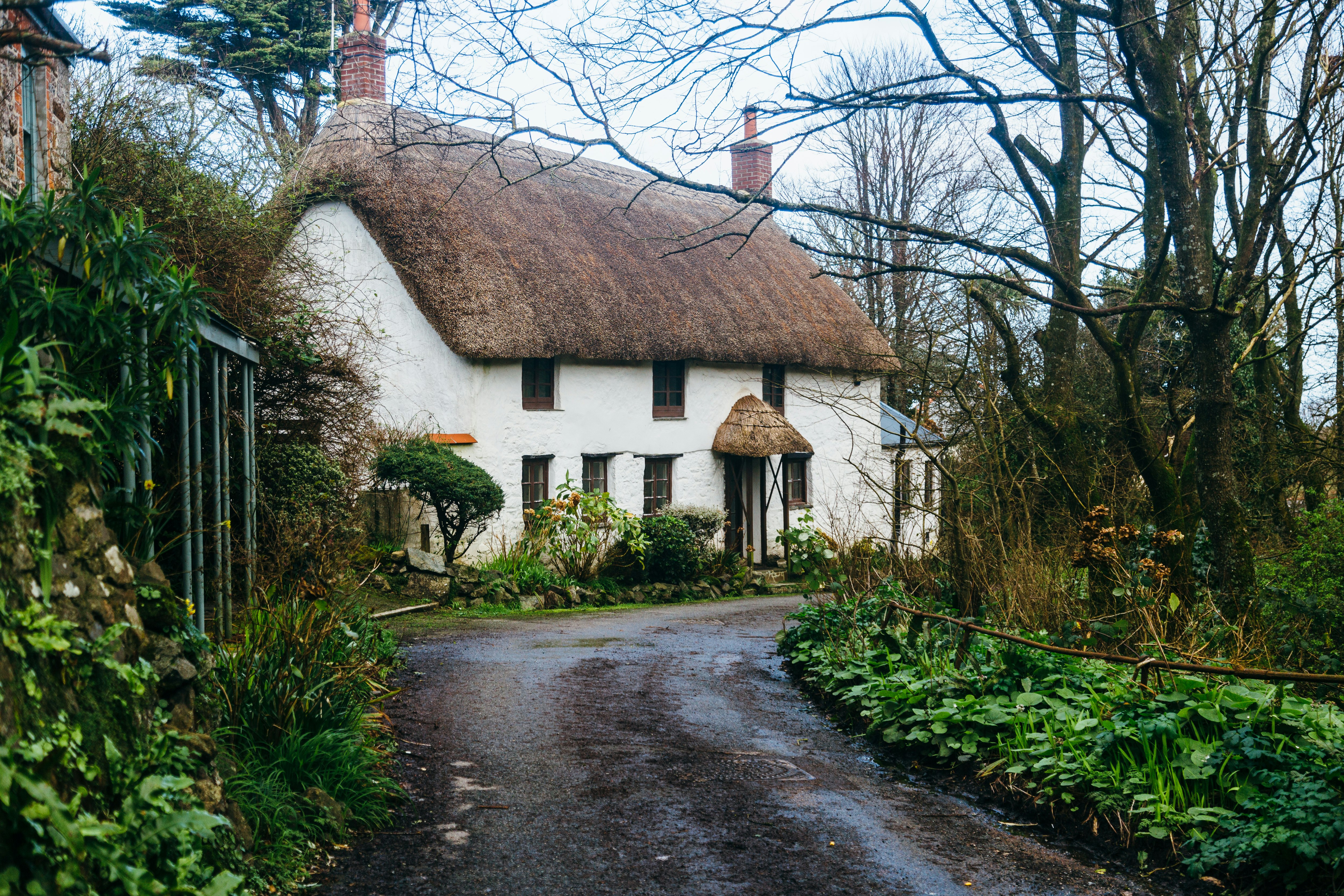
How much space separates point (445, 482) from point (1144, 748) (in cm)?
989

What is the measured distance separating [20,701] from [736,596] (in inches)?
586

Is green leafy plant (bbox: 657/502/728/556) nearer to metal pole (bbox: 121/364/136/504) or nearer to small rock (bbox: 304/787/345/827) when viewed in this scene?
small rock (bbox: 304/787/345/827)

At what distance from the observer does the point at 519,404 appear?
51.9 ft

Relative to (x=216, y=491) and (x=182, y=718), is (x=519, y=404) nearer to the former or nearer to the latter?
(x=216, y=491)

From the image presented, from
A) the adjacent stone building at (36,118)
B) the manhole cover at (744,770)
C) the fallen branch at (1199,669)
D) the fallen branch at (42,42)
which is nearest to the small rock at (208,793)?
the fallen branch at (42,42)

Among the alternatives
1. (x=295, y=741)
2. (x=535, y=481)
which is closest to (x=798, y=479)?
(x=535, y=481)

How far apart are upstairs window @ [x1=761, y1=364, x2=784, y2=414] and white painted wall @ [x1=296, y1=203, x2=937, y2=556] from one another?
32 centimetres

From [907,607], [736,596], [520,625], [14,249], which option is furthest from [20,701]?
[736,596]

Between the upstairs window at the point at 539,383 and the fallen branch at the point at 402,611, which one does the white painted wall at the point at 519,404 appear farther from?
the fallen branch at the point at 402,611

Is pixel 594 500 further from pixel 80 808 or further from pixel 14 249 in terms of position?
pixel 80 808

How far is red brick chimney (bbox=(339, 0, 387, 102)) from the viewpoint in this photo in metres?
16.2

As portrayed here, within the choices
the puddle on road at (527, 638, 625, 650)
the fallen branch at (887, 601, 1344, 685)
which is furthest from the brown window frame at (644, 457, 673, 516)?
the fallen branch at (887, 601, 1344, 685)

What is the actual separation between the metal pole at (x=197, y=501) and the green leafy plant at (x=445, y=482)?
7.20 metres

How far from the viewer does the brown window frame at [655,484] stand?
59.0 ft
